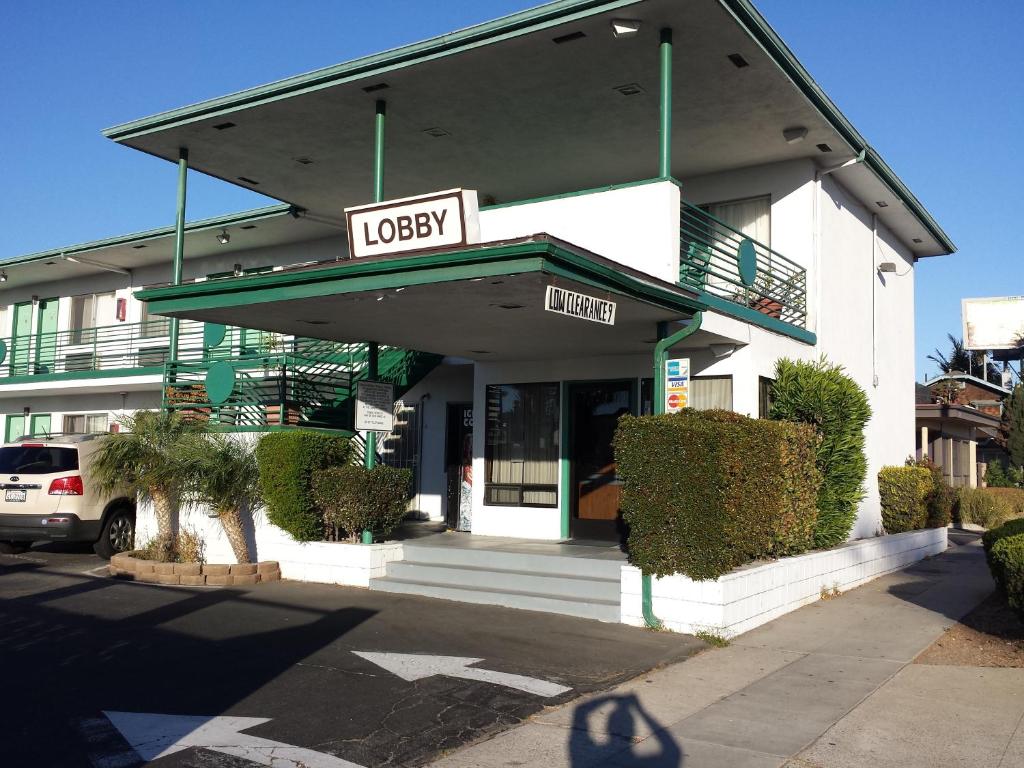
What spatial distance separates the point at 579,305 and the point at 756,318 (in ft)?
13.2

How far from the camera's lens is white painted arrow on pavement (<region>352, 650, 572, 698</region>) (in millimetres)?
7453

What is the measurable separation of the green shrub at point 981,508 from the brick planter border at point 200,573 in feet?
63.5

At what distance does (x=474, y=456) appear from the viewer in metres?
15.2

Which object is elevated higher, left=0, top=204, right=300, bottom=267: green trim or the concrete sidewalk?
left=0, top=204, right=300, bottom=267: green trim

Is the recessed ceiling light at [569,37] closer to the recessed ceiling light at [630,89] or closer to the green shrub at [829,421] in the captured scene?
the recessed ceiling light at [630,89]

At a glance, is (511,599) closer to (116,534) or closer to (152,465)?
(152,465)

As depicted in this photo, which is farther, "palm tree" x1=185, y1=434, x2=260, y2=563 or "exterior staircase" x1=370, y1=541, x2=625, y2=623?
"palm tree" x1=185, y1=434, x2=260, y2=563

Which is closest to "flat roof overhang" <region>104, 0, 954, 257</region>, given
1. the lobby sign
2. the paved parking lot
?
the lobby sign

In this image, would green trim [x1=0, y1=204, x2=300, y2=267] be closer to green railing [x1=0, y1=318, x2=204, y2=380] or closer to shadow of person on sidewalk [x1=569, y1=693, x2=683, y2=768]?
green railing [x1=0, y1=318, x2=204, y2=380]

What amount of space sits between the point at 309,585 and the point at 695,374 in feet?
19.1

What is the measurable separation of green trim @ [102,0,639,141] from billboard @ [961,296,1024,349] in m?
50.7

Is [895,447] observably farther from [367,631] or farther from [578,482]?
[367,631]

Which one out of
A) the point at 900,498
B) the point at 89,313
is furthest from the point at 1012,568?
the point at 89,313

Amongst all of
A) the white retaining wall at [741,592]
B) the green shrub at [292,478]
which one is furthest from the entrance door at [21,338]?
the white retaining wall at [741,592]
